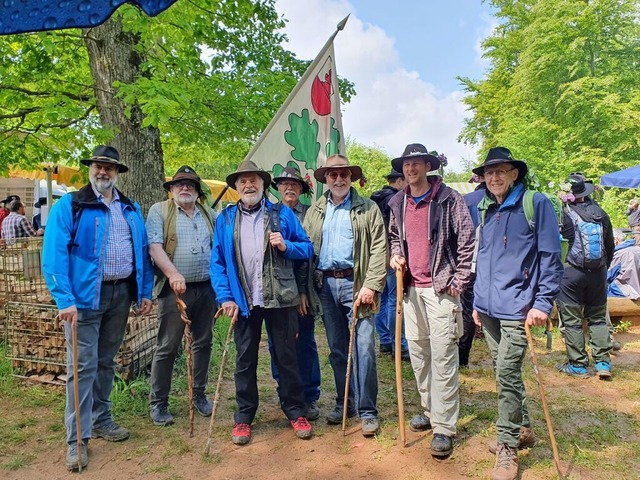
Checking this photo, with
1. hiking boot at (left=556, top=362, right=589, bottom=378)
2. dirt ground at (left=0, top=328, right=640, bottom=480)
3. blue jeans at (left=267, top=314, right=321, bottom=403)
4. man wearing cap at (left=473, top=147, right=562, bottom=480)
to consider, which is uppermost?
man wearing cap at (left=473, top=147, right=562, bottom=480)

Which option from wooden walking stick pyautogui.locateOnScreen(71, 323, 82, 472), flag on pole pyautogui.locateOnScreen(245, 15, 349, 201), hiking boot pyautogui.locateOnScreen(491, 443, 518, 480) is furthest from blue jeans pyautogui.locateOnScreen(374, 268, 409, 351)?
wooden walking stick pyautogui.locateOnScreen(71, 323, 82, 472)

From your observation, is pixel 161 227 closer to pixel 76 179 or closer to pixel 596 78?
pixel 76 179

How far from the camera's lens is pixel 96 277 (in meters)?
3.46

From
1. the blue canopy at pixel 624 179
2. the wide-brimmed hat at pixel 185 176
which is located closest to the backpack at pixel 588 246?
the wide-brimmed hat at pixel 185 176

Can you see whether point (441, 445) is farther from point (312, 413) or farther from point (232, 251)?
point (232, 251)

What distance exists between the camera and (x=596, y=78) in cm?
1961

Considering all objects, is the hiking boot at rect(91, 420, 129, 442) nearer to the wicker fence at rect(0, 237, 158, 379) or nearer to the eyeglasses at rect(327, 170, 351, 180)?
the wicker fence at rect(0, 237, 158, 379)

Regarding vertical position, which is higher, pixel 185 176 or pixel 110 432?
pixel 185 176

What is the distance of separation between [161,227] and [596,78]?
21257mm

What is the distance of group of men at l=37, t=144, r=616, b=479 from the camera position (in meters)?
3.17

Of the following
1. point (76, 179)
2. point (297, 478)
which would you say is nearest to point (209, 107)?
point (76, 179)

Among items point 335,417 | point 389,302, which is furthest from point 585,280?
point 335,417

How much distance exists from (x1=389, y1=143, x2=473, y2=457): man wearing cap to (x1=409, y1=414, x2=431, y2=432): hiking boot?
0.12 metres

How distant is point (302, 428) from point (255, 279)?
4.04 feet
